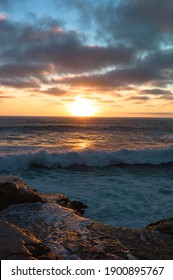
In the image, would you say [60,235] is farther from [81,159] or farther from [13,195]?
[81,159]

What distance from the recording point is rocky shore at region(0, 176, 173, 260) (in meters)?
4.06

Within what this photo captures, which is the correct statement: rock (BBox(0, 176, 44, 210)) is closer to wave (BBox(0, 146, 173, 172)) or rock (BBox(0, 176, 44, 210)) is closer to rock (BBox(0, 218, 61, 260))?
rock (BBox(0, 218, 61, 260))

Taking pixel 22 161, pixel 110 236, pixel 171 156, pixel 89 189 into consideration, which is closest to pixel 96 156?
pixel 22 161

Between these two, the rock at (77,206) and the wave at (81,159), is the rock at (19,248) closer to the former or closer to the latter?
the rock at (77,206)

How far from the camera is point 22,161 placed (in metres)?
16.6

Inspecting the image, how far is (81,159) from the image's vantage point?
18.5 metres

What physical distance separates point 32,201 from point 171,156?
54.2 ft

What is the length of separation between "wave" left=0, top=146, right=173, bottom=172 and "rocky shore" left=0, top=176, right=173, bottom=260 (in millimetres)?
9259

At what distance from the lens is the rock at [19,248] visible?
12.1 ft

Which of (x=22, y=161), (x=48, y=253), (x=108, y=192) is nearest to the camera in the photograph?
(x=48, y=253)

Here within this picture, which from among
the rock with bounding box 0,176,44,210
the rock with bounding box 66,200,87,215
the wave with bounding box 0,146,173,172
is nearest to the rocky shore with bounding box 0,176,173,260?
the rock with bounding box 0,176,44,210
